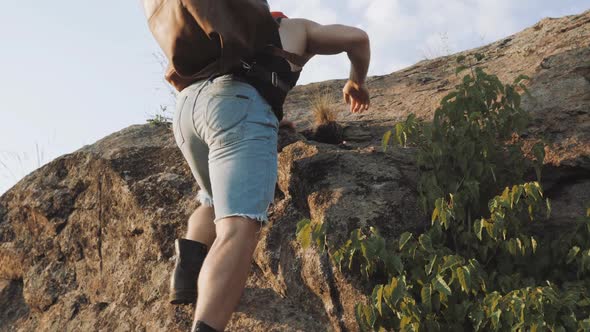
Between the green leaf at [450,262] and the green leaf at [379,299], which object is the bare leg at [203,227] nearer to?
the green leaf at [379,299]

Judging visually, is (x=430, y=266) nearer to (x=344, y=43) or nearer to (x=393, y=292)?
(x=393, y=292)

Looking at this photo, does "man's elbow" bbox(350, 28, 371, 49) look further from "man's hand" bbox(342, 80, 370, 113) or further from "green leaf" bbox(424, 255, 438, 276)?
"green leaf" bbox(424, 255, 438, 276)

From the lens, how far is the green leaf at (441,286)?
3.60 metres

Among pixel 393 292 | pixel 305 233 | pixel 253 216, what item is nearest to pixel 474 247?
pixel 393 292

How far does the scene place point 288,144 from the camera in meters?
4.96

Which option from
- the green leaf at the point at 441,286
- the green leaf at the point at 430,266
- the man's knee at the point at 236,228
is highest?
the man's knee at the point at 236,228

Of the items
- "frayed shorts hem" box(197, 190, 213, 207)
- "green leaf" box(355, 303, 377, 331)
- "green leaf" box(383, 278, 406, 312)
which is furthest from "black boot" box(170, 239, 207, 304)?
"green leaf" box(383, 278, 406, 312)

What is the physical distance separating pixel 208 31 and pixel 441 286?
5.11ft

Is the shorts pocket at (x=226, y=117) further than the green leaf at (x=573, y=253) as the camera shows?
No

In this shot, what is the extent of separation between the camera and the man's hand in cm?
503

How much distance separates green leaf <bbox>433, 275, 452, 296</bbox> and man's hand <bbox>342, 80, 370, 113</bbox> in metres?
1.69

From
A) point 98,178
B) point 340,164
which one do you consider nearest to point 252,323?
point 340,164

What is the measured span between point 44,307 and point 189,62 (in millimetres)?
2089

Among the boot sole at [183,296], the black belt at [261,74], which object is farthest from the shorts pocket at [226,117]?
the boot sole at [183,296]
